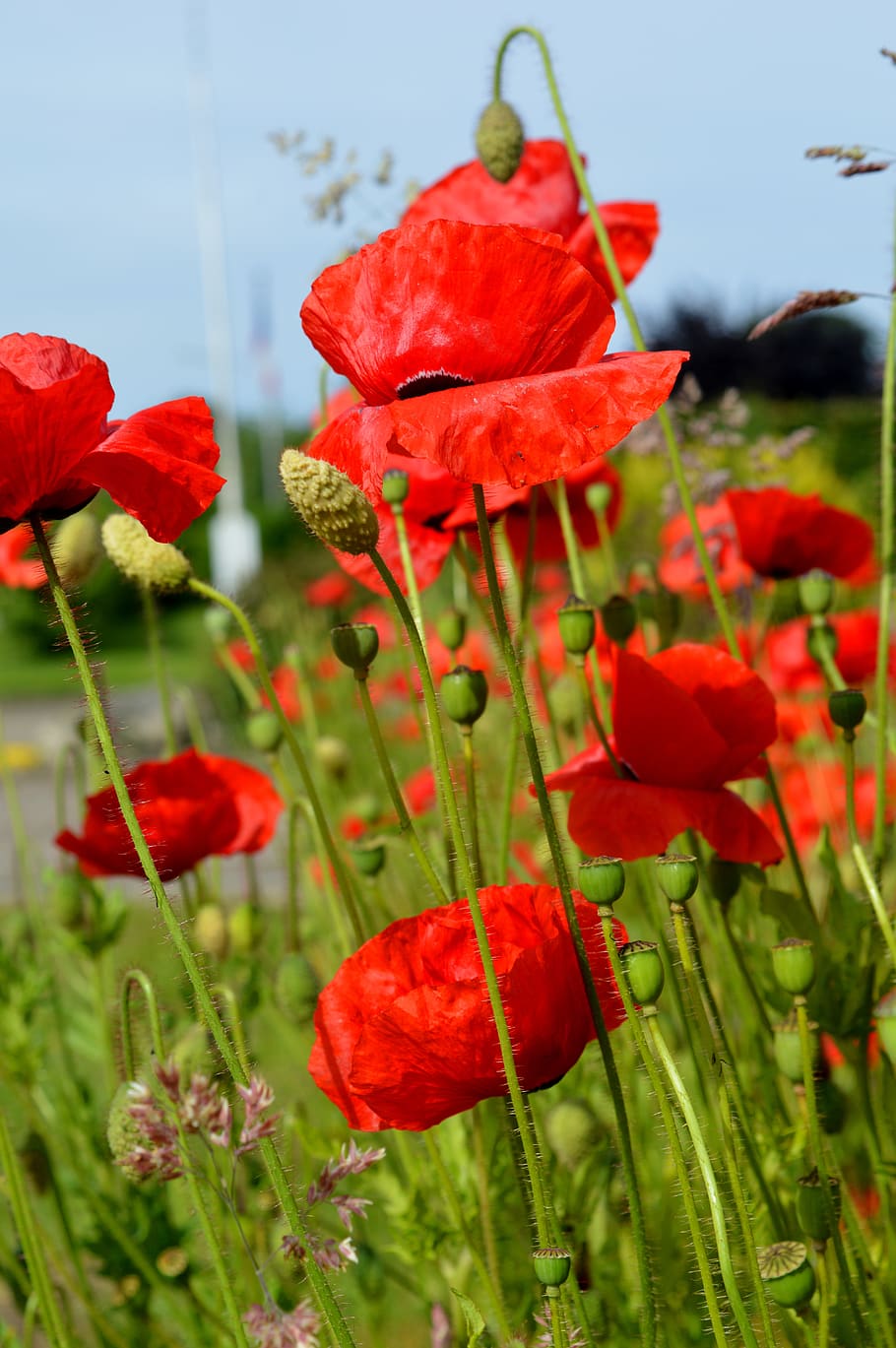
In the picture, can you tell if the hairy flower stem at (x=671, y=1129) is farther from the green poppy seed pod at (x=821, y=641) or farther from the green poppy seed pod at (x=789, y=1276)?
the green poppy seed pod at (x=821, y=641)

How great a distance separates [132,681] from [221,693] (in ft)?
21.6

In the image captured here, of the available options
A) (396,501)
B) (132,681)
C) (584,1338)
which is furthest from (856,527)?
(132,681)

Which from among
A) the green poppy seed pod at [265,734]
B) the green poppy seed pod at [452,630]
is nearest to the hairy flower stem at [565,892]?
the green poppy seed pod at [452,630]

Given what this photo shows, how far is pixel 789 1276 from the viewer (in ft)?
2.60

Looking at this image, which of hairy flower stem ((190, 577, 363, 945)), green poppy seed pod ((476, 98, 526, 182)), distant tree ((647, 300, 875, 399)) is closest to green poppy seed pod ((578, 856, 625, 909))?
hairy flower stem ((190, 577, 363, 945))

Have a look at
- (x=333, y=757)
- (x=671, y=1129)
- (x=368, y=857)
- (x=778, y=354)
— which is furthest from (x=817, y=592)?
(x=778, y=354)

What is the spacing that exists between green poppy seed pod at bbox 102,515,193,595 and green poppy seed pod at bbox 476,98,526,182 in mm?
447

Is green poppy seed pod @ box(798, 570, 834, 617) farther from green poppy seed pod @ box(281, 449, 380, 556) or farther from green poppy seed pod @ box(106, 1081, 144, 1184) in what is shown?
green poppy seed pod @ box(106, 1081, 144, 1184)

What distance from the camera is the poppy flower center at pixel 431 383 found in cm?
84

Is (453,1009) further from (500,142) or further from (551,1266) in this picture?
(500,142)

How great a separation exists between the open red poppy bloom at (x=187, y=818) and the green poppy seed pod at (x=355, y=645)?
17.6 inches

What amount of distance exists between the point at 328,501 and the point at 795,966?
0.40 metres

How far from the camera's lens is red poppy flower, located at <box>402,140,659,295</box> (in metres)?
1.42

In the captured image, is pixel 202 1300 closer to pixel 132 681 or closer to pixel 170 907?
pixel 170 907
